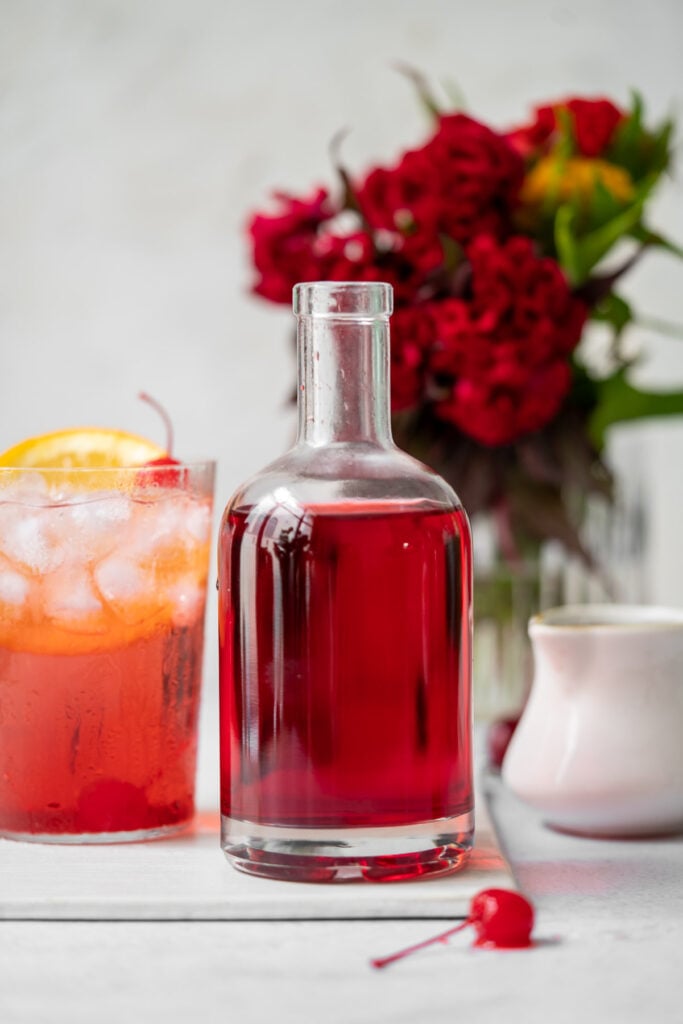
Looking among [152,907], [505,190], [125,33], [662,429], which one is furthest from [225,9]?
[152,907]

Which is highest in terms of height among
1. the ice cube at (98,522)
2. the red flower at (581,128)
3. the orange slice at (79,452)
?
the red flower at (581,128)

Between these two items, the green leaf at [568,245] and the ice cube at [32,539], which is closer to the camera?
the ice cube at [32,539]

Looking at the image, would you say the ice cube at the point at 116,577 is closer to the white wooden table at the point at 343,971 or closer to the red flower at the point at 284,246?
the white wooden table at the point at 343,971

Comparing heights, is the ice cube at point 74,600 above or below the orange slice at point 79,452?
below

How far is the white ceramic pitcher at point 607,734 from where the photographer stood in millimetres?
738

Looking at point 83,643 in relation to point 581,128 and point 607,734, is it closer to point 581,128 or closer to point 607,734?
point 607,734

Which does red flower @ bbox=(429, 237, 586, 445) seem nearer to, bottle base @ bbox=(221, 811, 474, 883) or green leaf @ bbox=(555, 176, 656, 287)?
green leaf @ bbox=(555, 176, 656, 287)

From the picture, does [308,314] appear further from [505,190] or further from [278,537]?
[505,190]

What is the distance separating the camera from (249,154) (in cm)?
210

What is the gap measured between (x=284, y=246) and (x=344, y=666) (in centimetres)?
51

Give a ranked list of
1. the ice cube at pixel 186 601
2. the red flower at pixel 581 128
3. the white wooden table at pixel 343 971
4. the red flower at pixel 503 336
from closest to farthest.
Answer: the white wooden table at pixel 343 971, the ice cube at pixel 186 601, the red flower at pixel 503 336, the red flower at pixel 581 128

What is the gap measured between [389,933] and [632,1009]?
0.37 feet

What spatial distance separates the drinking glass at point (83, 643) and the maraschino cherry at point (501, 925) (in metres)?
0.21

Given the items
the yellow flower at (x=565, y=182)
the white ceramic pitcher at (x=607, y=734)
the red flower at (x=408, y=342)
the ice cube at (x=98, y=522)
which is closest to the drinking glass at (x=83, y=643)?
the ice cube at (x=98, y=522)
